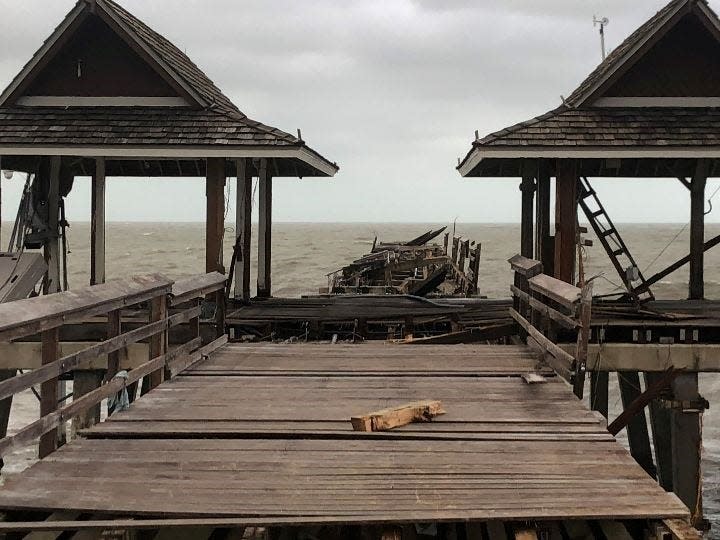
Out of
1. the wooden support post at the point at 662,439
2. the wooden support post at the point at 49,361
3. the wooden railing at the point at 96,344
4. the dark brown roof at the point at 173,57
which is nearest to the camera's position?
the wooden railing at the point at 96,344

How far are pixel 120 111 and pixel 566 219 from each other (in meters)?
7.46

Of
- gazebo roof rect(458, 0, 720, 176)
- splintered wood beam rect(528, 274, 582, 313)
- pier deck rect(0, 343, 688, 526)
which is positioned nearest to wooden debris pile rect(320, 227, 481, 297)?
gazebo roof rect(458, 0, 720, 176)

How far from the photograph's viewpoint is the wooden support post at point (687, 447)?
35.0 ft

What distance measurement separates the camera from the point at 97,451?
5766mm

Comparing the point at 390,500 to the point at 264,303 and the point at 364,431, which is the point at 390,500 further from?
the point at 264,303

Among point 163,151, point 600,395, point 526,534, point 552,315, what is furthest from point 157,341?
point 600,395

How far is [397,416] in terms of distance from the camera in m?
6.45

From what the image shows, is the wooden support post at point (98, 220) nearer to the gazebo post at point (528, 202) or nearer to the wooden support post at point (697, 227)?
the gazebo post at point (528, 202)

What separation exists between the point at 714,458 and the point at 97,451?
1577cm

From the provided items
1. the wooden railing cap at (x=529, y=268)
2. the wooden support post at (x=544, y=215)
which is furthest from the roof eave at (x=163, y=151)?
the wooden support post at (x=544, y=215)

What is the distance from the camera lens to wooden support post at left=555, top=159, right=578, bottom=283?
12.7m

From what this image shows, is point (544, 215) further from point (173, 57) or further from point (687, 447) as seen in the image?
point (173, 57)

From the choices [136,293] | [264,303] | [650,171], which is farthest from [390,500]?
[650,171]

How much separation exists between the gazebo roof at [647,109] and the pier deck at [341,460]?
5.18 m
